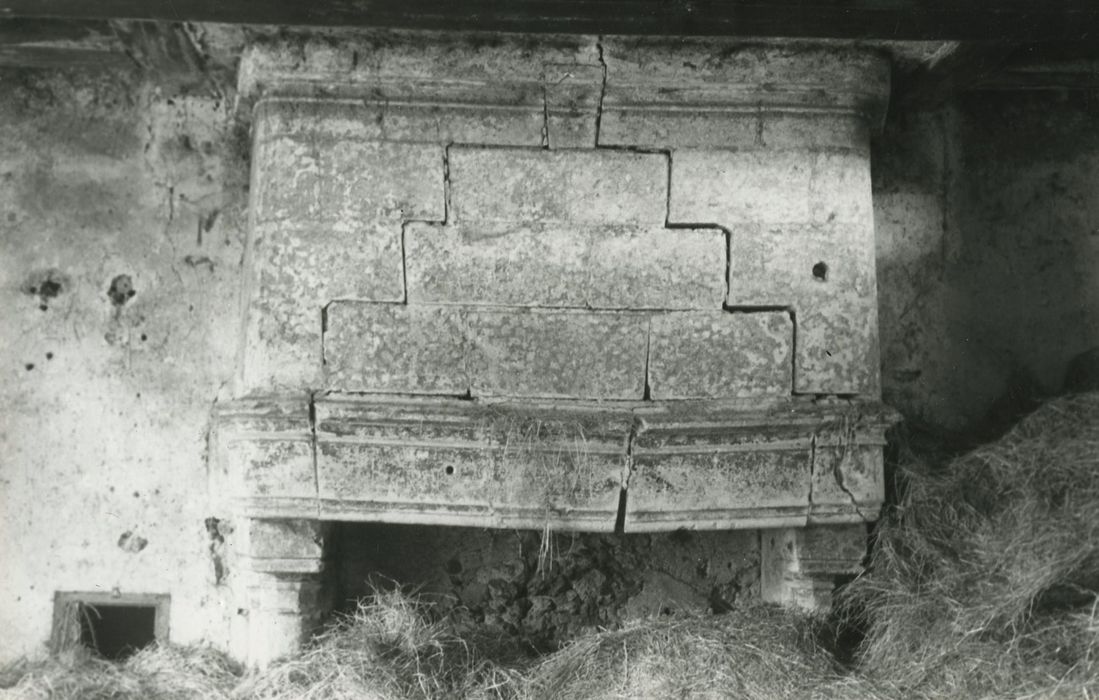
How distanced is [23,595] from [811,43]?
388 centimetres

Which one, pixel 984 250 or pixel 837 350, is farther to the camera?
pixel 984 250

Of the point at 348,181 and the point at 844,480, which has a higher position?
the point at 348,181

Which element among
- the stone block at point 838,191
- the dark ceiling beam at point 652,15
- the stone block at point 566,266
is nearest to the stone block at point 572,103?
the dark ceiling beam at point 652,15

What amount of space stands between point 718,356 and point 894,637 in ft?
3.84

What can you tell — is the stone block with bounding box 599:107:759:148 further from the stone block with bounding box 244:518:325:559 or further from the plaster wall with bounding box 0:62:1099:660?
the stone block with bounding box 244:518:325:559

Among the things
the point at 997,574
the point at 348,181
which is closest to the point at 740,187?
the point at 348,181

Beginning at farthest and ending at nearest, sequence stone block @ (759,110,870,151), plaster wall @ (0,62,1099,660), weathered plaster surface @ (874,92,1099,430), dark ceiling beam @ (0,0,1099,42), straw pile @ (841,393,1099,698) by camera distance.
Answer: weathered plaster surface @ (874,92,1099,430) → plaster wall @ (0,62,1099,660) → stone block @ (759,110,870,151) → dark ceiling beam @ (0,0,1099,42) → straw pile @ (841,393,1099,698)

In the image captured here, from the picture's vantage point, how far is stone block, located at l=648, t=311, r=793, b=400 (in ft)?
10.9

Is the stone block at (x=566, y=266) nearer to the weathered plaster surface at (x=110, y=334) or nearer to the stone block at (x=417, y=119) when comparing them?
the stone block at (x=417, y=119)

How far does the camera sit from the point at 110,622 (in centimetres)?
390

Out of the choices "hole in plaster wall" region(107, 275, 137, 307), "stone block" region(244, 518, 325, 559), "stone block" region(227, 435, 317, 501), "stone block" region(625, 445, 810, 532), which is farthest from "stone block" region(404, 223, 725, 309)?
"hole in plaster wall" region(107, 275, 137, 307)

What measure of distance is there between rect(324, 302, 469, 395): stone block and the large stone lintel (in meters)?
0.07

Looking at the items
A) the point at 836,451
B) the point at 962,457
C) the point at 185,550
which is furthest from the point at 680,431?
the point at 185,550

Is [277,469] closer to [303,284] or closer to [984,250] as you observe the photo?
[303,284]
